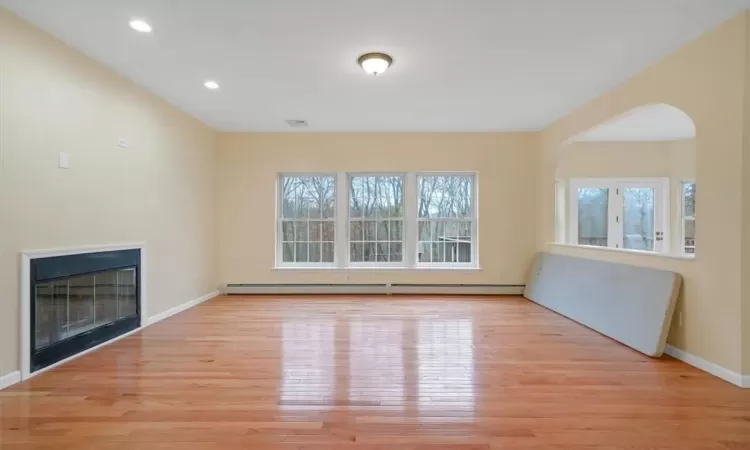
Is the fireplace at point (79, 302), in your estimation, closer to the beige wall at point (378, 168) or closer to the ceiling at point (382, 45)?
the ceiling at point (382, 45)

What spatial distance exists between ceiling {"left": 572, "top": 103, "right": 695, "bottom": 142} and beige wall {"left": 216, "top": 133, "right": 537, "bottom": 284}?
1.09 meters

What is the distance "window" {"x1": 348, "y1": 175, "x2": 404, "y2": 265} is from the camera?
5.93 m

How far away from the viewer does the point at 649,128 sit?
5.32m

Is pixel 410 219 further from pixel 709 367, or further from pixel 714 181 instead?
pixel 709 367

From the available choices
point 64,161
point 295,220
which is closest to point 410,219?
point 295,220

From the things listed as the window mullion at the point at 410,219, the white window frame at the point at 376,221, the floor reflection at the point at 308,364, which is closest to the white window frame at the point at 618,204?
the window mullion at the point at 410,219

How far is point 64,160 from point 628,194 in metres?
7.59

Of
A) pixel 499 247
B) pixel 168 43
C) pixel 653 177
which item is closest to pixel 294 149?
pixel 168 43

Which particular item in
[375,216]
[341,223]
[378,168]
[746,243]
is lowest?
[746,243]

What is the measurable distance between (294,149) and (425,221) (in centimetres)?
237

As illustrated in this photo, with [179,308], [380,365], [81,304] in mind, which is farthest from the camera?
[179,308]

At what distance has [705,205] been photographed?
2.80 meters

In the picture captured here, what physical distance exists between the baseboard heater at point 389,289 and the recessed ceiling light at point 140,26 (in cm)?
386

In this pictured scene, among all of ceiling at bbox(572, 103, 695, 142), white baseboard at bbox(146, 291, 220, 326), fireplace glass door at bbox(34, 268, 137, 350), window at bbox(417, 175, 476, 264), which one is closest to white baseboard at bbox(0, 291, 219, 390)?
white baseboard at bbox(146, 291, 220, 326)
